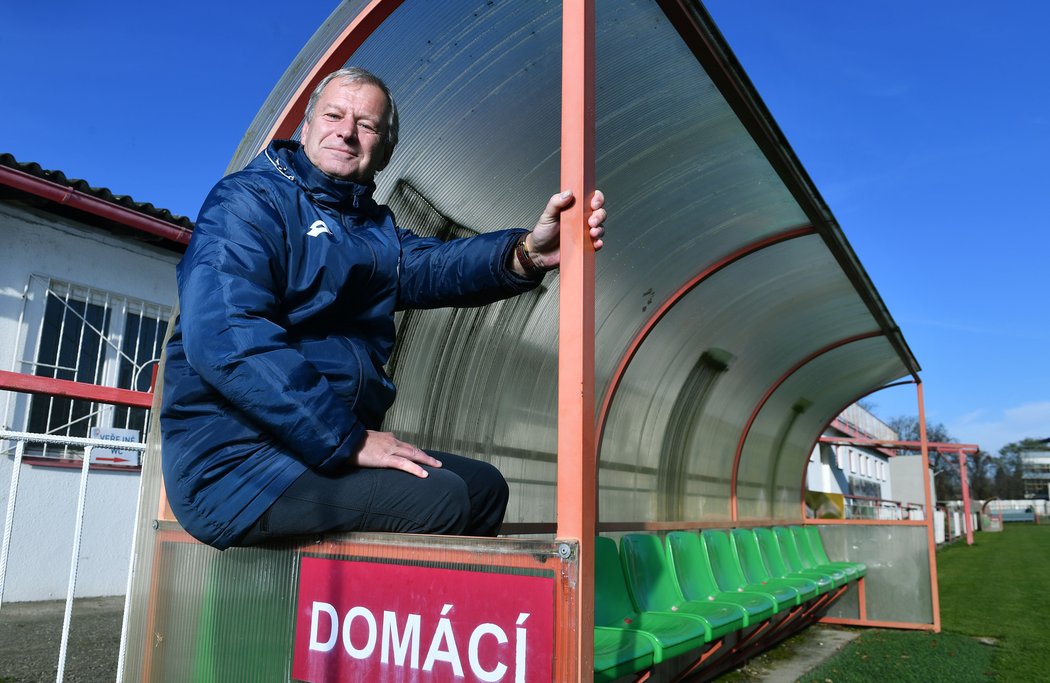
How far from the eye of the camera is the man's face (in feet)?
6.93

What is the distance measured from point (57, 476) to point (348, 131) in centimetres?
725

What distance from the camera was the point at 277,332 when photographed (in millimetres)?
1706

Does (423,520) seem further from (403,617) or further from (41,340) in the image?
(41,340)

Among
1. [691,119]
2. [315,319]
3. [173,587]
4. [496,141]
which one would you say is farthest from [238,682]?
[691,119]

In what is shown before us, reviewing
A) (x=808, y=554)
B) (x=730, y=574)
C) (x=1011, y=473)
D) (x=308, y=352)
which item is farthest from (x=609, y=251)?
(x=1011, y=473)

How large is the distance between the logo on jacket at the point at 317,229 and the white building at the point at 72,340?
21.1 ft

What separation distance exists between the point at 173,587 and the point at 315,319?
955 millimetres

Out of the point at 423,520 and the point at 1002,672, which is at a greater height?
the point at 423,520

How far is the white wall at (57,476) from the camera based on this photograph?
7.48m

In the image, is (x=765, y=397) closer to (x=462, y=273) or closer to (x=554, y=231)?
(x=462, y=273)

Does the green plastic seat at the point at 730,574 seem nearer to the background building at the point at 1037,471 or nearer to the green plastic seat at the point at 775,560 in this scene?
the green plastic seat at the point at 775,560

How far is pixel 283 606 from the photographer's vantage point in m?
Result: 1.90

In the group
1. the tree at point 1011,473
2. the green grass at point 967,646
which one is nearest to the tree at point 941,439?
the tree at point 1011,473

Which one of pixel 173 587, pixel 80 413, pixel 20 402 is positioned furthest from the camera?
pixel 80 413
